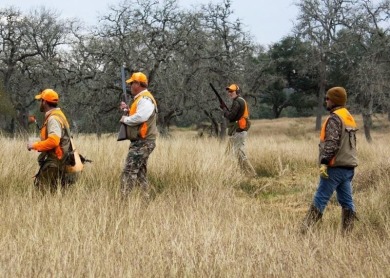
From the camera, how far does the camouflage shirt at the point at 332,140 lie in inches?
207

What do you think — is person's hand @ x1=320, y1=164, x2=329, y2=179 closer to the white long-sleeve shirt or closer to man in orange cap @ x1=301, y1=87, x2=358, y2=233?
man in orange cap @ x1=301, y1=87, x2=358, y2=233

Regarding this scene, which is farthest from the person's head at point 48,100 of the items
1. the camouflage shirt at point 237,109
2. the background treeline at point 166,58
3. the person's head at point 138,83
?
the background treeline at point 166,58

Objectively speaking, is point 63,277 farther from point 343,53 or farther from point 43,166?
point 343,53

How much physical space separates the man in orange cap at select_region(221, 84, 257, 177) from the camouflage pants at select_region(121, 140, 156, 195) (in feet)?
10.8

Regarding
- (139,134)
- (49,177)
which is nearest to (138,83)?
(139,134)

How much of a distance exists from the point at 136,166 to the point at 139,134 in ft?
1.42

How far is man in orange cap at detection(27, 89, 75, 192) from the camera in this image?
5602 millimetres

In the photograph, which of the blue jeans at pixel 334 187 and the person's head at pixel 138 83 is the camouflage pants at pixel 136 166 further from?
the blue jeans at pixel 334 187

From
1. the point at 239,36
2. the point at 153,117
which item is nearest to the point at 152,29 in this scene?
the point at 239,36

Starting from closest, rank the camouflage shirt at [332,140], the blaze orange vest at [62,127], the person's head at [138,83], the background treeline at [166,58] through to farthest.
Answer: the camouflage shirt at [332,140] → the blaze orange vest at [62,127] → the person's head at [138,83] → the background treeline at [166,58]

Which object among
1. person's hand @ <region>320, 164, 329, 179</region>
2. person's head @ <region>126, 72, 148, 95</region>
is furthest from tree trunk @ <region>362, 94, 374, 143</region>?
person's hand @ <region>320, 164, 329, 179</region>

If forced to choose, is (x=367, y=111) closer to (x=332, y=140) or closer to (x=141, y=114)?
(x=141, y=114)

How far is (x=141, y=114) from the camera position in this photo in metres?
6.44

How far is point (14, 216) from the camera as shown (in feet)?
15.4
